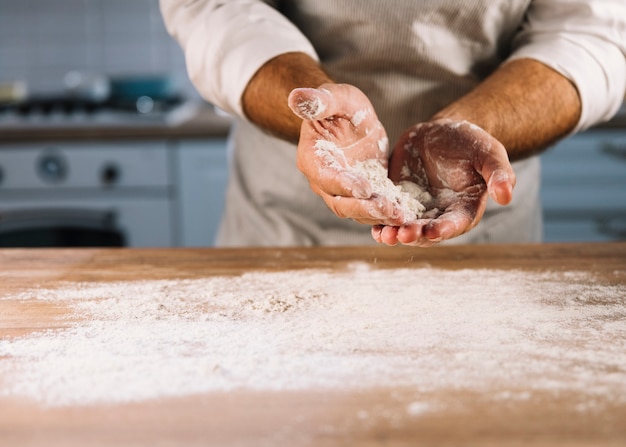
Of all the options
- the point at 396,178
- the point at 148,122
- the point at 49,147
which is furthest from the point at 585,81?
the point at 49,147

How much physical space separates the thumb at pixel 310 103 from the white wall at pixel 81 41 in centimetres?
189

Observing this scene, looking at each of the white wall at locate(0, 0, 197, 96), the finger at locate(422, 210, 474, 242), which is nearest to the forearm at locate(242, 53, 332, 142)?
the finger at locate(422, 210, 474, 242)

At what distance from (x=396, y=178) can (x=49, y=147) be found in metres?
1.34

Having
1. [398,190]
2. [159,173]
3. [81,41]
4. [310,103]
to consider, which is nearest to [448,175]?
[398,190]

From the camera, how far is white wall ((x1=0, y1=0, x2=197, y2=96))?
2498mm

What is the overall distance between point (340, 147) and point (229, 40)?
0.31 meters

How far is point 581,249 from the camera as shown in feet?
3.09

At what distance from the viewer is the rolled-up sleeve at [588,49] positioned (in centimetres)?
98

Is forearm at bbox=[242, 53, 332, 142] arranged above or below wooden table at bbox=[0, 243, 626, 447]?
above

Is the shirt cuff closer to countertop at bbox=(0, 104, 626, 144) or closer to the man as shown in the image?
the man

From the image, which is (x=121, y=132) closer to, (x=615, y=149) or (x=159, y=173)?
(x=159, y=173)

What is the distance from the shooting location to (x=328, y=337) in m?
0.64

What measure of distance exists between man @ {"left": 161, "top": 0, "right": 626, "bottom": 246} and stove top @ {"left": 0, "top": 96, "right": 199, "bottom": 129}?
0.84m

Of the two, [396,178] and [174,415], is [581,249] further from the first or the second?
[174,415]
